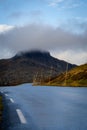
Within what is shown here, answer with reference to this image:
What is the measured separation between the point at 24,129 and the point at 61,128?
82.3 inches

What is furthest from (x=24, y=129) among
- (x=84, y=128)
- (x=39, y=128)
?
(x=84, y=128)

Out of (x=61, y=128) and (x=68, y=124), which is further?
(x=68, y=124)

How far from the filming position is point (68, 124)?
69.7 feet

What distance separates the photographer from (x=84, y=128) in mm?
19188

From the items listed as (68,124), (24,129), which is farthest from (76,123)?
(24,129)

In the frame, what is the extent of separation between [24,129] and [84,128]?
130 inches

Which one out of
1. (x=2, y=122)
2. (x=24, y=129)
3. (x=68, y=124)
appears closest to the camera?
(x=24, y=129)

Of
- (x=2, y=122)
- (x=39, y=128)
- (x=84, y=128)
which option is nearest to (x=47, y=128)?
(x=39, y=128)

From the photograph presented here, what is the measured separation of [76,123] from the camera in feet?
71.2

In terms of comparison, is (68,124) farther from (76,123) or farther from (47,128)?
(47,128)

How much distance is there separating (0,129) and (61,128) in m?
3.38

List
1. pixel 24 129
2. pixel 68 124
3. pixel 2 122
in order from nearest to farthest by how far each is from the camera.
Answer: pixel 24 129, pixel 68 124, pixel 2 122

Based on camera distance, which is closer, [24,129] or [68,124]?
[24,129]

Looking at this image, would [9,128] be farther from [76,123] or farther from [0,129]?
[76,123]
